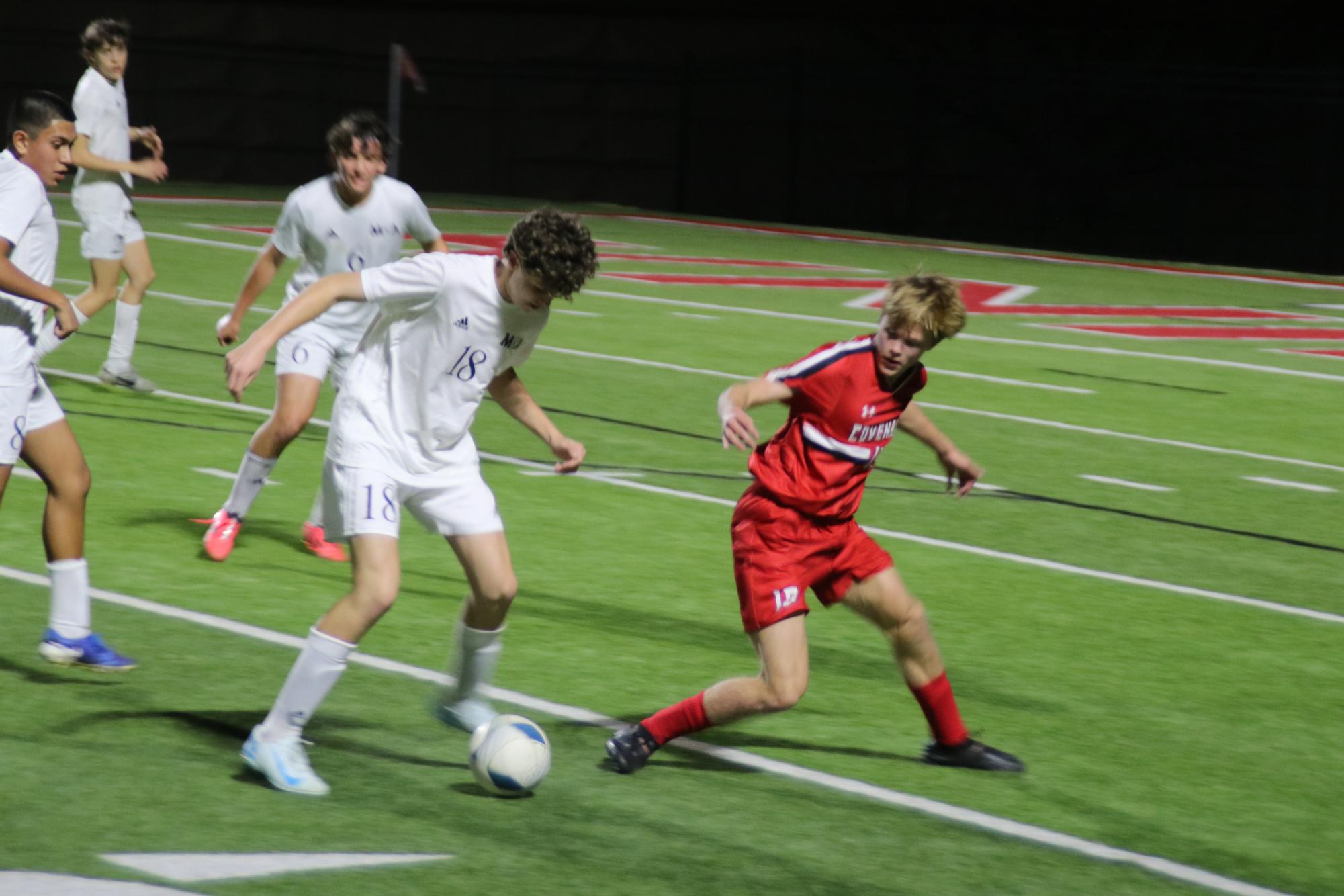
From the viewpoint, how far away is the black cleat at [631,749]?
585 centimetres

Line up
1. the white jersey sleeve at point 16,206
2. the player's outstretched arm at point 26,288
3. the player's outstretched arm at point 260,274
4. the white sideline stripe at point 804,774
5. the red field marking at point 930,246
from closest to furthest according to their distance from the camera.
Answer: the white sideline stripe at point 804,774
the player's outstretched arm at point 26,288
the white jersey sleeve at point 16,206
the player's outstretched arm at point 260,274
the red field marking at point 930,246

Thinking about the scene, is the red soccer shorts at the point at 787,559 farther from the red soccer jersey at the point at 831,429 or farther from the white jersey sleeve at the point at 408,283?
the white jersey sleeve at the point at 408,283

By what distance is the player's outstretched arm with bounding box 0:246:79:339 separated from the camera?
234 inches

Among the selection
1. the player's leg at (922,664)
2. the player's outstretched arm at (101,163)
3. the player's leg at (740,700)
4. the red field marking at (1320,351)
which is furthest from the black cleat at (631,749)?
the red field marking at (1320,351)

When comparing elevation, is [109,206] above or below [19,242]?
above

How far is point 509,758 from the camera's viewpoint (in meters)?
5.48

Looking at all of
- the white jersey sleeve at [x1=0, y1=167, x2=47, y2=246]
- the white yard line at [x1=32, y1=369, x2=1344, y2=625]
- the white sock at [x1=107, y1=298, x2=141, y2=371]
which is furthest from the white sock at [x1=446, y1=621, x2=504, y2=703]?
the white sock at [x1=107, y1=298, x2=141, y2=371]

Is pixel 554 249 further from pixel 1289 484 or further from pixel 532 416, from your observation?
pixel 1289 484

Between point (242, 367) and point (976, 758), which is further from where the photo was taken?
point (976, 758)

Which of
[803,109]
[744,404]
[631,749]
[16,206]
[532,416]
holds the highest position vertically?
[803,109]

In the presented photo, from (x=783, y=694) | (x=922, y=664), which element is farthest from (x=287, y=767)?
(x=922, y=664)

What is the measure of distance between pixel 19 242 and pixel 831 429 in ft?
8.72

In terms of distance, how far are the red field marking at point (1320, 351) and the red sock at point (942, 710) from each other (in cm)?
1396

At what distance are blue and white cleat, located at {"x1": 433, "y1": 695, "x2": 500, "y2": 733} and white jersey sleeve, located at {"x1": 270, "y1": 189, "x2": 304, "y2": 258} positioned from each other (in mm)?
3279
